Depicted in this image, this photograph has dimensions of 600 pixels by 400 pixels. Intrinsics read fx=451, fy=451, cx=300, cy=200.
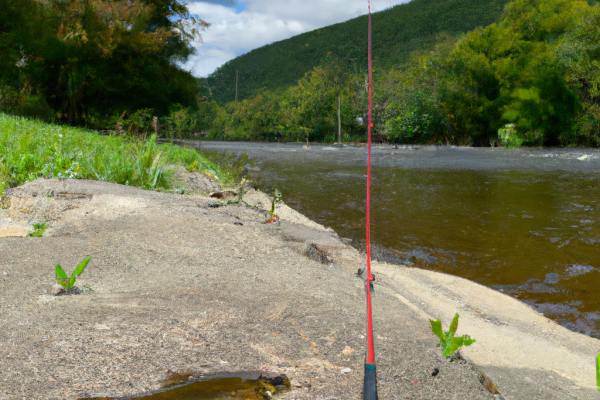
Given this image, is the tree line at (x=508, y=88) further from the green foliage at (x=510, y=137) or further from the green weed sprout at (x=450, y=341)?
the green weed sprout at (x=450, y=341)

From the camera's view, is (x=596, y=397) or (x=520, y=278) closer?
(x=596, y=397)

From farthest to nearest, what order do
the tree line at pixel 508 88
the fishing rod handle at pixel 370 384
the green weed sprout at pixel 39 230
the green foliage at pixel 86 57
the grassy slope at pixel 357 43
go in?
the grassy slope at pixel 357 43, the tree line at pixel 508 88, the green foliage at pixel 86 57, the green weed sprout at pixel 39 230, the fishing rod handle at pixel 370 384

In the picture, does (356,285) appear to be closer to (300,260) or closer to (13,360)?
(300,260)

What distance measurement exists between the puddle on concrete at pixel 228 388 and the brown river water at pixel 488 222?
10.2ft

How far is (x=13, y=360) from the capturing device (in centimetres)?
160

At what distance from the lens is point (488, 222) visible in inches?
276

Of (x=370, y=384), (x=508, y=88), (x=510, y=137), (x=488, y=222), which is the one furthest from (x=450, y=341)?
(x=508, y=88)

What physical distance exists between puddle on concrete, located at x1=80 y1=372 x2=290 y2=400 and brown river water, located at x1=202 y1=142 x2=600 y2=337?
10.2 ft

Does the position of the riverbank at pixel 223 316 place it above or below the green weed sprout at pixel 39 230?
below

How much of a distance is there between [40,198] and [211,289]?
2694 millimetres

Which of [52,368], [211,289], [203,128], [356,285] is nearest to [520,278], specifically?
[356,285]

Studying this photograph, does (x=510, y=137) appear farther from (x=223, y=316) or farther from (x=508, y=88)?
(x=223, y=316)

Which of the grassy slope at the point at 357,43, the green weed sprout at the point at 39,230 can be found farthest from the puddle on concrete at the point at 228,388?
the grassy slope at the point at 357,43

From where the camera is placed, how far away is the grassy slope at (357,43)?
70.1 m
